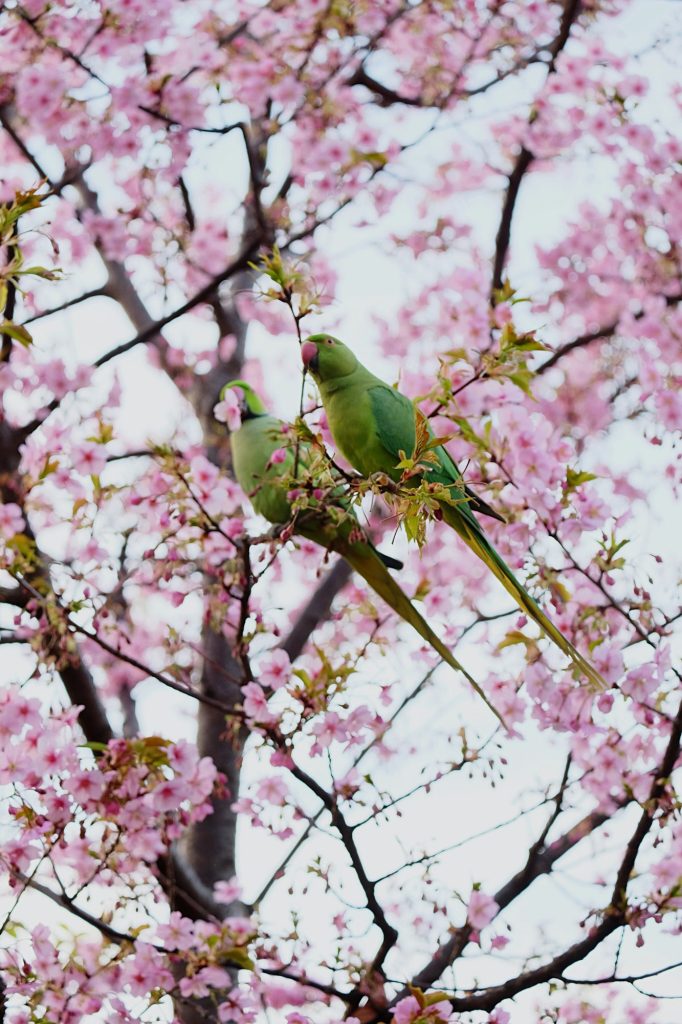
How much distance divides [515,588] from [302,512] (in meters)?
0.65

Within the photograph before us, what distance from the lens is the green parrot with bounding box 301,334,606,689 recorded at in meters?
2.88

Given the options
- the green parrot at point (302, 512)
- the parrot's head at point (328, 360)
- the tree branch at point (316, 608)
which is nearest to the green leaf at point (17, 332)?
the green parrot at point (302, 512)

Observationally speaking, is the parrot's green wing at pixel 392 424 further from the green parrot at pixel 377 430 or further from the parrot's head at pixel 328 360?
the parrot's head at pixel 328 360

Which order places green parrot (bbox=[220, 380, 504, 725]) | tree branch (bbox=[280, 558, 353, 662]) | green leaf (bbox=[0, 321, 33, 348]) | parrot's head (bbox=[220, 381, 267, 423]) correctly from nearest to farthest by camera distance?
green leaf (bbox=[0, 321, 33, 348]) → green parrot (bbox=[220, 380, 504, 725]) → parrot's head (bbox=[220, 381, 267, 423]) → tree branch (bbox=[280, 558, 353, 662])

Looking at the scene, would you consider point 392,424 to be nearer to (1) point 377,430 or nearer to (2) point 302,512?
(1) point 377,430

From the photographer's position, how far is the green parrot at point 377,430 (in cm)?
288

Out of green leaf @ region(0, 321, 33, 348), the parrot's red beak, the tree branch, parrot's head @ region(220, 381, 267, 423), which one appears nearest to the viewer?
green leaf @ region(0, 321, 33, 348)

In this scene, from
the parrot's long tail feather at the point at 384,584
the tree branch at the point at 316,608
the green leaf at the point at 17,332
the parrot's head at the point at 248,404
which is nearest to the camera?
the green leaf at the point at 17,332

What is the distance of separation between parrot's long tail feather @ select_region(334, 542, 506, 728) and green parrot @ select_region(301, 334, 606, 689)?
0.29 meters

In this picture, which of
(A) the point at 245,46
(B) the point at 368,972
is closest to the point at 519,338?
(B) the point at 368,972

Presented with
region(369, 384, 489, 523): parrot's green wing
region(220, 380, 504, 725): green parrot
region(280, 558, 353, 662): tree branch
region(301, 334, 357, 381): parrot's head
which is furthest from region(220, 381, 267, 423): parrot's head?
region(280, 558, 353, 662): tree branch

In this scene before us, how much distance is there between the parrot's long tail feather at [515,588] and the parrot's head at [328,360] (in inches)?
19.2

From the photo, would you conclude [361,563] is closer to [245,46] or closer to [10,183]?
[10,183]

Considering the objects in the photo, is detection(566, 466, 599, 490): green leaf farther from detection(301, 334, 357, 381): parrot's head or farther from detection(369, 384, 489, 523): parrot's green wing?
detection(301, 334, 357, 381): parrot's head
